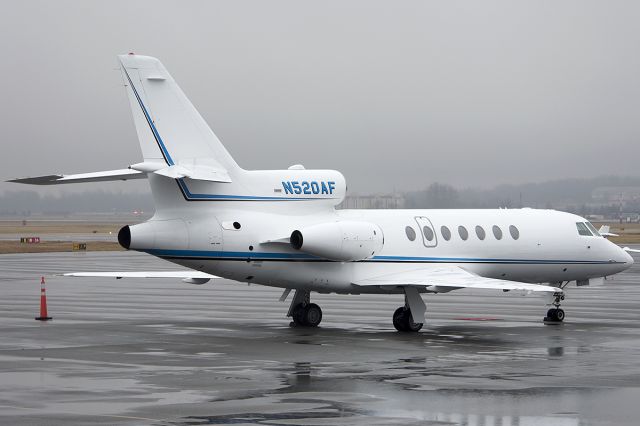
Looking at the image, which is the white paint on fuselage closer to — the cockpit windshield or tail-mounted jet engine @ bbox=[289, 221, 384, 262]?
the cockpit windshield

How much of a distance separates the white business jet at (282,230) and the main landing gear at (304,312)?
0.03 metres

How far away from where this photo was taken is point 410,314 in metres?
25.3

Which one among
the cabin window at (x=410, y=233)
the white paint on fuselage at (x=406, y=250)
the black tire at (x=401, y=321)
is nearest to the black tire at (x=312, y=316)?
the white paint on fuselage at (x=406, y=250)

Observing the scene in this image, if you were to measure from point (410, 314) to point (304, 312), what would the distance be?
2.72 meters

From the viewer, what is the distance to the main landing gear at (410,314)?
25.3 metres

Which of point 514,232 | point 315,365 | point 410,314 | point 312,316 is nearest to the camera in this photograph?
point 315,365

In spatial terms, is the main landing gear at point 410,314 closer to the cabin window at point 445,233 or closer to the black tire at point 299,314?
the black tire at point 299,314

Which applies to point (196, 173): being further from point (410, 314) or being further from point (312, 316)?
point (410, 314)

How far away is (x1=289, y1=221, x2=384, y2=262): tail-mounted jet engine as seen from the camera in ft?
80.5

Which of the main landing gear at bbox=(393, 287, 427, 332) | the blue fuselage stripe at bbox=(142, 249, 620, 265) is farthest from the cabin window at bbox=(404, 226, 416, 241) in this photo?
the main landing gear at bbox=(393, 287, 427, 332)

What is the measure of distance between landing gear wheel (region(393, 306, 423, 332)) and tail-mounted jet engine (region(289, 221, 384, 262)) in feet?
4.93

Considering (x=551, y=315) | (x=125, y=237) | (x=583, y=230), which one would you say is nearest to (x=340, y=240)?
(x=125, y=237)

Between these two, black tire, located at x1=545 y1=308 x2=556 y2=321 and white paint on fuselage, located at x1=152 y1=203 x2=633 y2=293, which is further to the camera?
black tire, located at x1=545 y1=308 x2=556 y2=321

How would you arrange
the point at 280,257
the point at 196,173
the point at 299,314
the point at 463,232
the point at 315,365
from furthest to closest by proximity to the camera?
the point at 463,232 → the point at 299,314 → the point at 280,257 → the point at 196,173 → the point at 315,365
